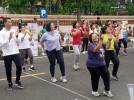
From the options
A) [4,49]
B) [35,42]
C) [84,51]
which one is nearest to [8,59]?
[4,49]

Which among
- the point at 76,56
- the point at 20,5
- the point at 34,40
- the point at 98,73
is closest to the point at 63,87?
the point at 98,73

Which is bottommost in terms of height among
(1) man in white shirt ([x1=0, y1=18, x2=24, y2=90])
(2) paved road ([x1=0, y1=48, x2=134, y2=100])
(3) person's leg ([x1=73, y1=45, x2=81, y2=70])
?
(2) paved road ([x1=0, y1=48, x2=134, y2=100])

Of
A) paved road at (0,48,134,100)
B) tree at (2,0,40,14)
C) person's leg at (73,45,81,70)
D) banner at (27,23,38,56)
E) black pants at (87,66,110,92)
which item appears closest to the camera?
black pants at (87,66,110,92)

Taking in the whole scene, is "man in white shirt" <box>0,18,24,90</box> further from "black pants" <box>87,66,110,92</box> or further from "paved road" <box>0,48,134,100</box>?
"black pants" <box>87,66,110,92</box>

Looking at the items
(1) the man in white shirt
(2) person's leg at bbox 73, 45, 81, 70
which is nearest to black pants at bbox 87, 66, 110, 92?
(1) the man in white shirt

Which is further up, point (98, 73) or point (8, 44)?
point (8, 44)

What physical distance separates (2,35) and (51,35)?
60.7 inches

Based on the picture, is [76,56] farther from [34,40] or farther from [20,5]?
[20,5]

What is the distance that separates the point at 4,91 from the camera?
6.75 meters

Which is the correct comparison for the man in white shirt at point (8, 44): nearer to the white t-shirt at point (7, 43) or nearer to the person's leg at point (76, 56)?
the white t-shirt at point (7, 43)

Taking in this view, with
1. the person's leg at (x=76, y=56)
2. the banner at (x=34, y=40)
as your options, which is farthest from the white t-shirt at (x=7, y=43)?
the banner at (x=34, y=40)

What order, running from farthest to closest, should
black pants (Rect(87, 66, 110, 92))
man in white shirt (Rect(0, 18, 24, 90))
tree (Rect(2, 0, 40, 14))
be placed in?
tree (Rect(2, 0, 40, 14))
man in white shirt (Rect(0, 18, 24, 90))
black pants (Rect(87, 66, 110, 92))

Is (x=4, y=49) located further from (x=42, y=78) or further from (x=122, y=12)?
(x=122, y=12)

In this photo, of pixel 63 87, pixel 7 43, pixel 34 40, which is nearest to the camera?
pixel 7 43
